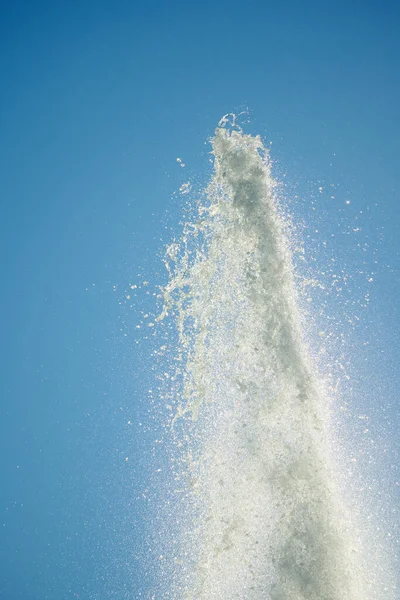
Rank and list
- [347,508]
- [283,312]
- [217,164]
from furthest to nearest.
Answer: [217,164] → [283,312] → [347,508]

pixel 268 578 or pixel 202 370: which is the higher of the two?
pixel 202 370

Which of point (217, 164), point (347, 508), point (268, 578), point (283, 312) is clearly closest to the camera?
point (268, 578)

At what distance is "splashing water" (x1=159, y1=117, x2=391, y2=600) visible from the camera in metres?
8.99

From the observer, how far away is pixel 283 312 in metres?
10.3

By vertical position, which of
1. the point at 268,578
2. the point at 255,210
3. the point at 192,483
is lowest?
the point at 268,578

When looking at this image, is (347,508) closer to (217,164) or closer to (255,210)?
(255,210)

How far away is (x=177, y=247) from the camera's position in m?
10.9

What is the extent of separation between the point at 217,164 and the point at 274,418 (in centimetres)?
518

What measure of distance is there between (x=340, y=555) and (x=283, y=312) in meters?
4.22

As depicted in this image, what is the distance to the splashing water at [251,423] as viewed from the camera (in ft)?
29.5

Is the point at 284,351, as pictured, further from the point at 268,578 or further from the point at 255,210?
the point at 268,578

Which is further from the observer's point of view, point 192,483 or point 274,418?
point 192,483

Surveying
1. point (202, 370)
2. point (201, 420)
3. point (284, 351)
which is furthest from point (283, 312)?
point (201, 420)

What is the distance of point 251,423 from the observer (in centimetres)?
990
